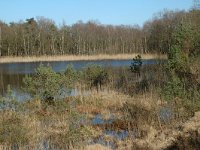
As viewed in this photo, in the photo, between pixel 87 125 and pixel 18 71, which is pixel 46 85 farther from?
pixel 18 71

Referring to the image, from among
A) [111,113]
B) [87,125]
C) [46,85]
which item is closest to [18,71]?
[46,85]

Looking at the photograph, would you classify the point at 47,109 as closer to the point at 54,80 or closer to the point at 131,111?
the point at 54,80

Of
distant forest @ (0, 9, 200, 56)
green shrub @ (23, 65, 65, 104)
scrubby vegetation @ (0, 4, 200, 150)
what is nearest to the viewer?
scrubby vegetation @ (0, 4, 200, 150)

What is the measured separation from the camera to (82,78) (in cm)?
2331

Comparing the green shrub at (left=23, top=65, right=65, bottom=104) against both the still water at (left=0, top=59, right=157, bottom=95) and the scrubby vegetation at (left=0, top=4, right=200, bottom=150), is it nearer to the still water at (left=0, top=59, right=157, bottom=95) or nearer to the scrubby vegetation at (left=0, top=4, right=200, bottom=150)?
the scrubby vegetation at (left=0, top=4, right=200, bottom=150)

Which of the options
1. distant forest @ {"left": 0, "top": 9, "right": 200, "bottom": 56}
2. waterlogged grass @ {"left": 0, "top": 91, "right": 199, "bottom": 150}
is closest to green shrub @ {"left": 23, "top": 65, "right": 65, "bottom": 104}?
waterlogged grass @ {"left": 0, "top": 91, "right": 199, "bottom": 150}

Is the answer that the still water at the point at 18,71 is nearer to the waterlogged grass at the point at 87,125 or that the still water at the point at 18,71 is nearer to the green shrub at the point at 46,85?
the green shrub at the point at 46,85

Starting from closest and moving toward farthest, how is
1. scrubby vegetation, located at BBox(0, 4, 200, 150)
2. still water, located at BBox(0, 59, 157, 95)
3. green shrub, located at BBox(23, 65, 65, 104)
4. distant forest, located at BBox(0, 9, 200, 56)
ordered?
scrubby vegetation, located at BBox(0, 4, 200, 150) < green shrub, located at BBox(23, 65, 65, 104) < still water, located at BBox(0, 59, 157, 95) < distant forest, located at BBox(0, 9, 200, 56)

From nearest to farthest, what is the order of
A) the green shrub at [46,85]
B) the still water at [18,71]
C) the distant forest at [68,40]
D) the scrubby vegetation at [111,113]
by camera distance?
the scrubby vegetation at [111,113] < the green shrub at [46,85] < the still water at [18,71] < the distant forest at [68,40]

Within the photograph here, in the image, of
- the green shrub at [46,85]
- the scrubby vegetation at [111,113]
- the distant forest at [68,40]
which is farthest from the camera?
the distant forest at [68,40]

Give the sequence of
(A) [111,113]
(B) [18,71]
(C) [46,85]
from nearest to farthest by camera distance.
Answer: (C) [46,85] < (A) [111,113] < (B) [18,71]

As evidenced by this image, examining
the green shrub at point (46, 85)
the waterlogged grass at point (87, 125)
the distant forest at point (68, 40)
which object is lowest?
the waterlogged grass at point (87, 125)

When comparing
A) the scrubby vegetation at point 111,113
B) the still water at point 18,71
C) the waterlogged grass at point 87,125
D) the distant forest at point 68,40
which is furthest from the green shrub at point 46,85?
the distant forest at point 68,40

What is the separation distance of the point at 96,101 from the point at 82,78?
15.0ft
